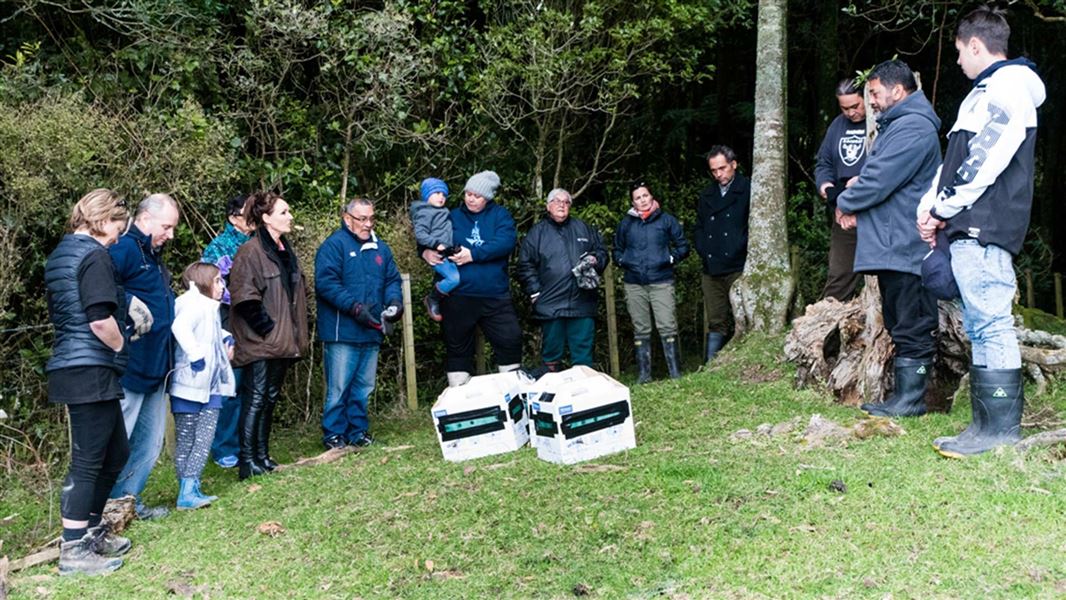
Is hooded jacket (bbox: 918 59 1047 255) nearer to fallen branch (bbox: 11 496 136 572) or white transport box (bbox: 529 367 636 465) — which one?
white transport box (bbox: 529 367 636 465)

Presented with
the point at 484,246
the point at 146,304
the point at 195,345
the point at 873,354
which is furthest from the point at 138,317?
the point at 873,354

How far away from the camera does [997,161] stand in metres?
4.95

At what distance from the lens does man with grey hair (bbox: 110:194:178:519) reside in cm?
565

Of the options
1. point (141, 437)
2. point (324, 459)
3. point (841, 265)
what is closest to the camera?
point (141, 437)

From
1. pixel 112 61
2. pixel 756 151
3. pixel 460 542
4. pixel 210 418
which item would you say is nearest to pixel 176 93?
pixel 112 61

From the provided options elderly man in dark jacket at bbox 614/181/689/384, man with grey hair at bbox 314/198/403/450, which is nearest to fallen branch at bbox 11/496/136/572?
man with grey hair at bbox 314/198/403/450

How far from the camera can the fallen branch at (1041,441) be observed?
4.98m

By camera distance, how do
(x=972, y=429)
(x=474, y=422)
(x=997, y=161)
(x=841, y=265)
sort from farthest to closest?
(x=841, y=265) → (x=474, y=422) → (x=972, y=429) → (x=997, y=161)

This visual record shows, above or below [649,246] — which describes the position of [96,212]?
above

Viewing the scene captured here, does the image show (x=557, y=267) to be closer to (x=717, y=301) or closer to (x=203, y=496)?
(x=717, y=301)

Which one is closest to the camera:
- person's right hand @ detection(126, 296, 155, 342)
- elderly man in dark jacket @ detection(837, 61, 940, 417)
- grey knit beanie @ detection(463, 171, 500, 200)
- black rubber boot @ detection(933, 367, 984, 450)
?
black rubber boot @ detection(933, 367, 984, 450)

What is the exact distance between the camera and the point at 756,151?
352 inches

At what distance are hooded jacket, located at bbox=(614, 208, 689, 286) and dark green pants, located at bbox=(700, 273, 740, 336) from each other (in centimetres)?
40

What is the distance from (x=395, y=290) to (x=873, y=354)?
3477 millimetres
